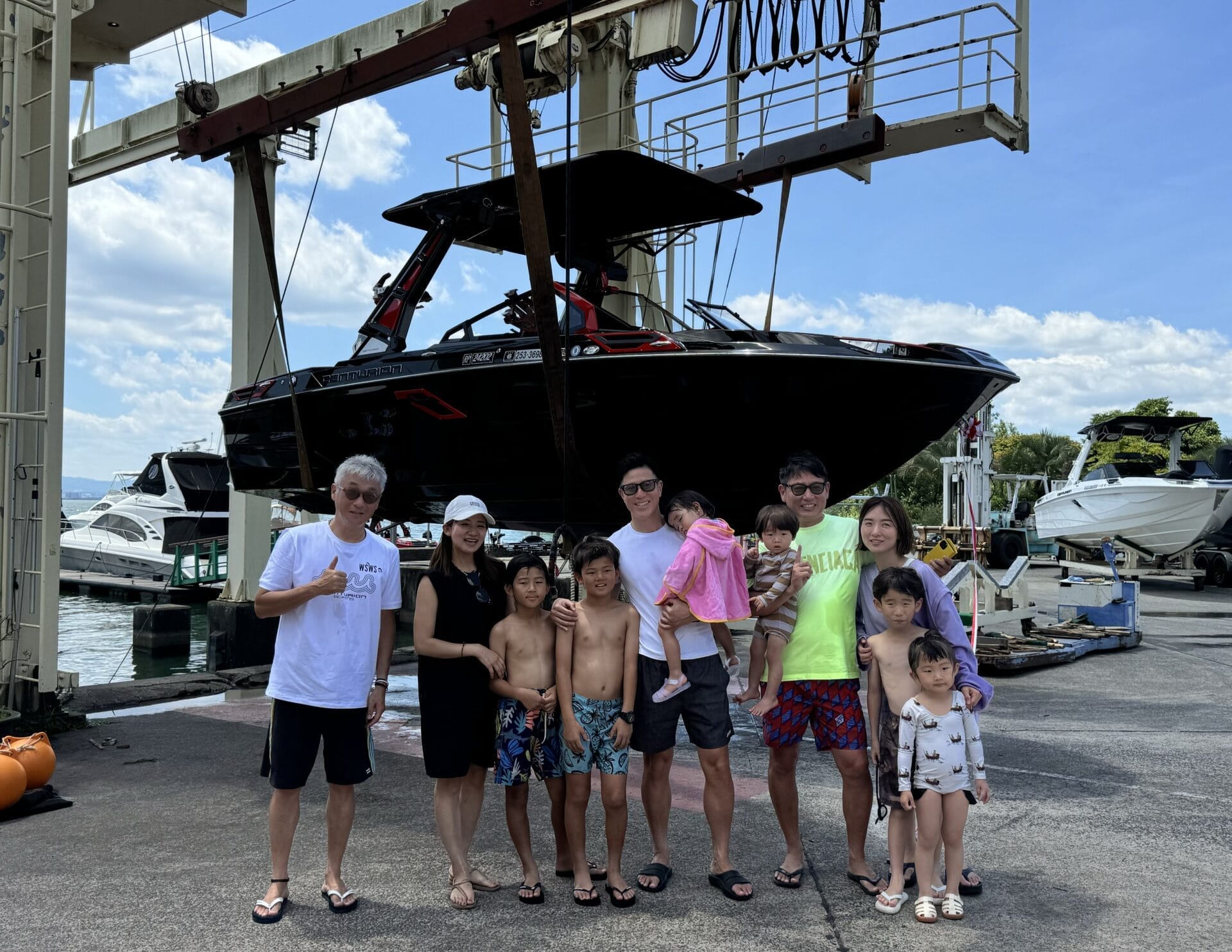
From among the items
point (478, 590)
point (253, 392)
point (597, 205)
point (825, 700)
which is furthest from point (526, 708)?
point (253, 392)

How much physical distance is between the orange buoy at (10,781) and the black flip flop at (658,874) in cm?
288

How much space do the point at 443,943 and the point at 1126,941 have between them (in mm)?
2059

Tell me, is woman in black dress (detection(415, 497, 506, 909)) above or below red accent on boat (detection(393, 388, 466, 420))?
below

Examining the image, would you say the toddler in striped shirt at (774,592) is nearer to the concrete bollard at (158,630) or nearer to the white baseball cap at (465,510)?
the white baseball cap at (465,510)

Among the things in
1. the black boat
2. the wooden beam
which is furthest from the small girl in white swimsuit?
the black boat

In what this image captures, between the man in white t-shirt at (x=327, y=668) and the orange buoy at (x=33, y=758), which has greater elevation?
the man in white t-shirt at (x=327, y=668)

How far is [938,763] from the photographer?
3248 millimetres

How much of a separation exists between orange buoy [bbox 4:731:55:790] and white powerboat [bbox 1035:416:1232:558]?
65.9 feet

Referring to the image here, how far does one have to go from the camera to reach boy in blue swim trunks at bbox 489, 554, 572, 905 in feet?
11.1

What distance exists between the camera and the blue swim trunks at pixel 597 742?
337 centimetres

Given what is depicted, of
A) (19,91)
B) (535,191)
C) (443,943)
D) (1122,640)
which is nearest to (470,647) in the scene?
(443,943)

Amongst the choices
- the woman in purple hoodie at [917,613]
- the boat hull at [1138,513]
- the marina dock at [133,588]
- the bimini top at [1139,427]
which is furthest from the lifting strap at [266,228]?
the bimini top at [1139,427]

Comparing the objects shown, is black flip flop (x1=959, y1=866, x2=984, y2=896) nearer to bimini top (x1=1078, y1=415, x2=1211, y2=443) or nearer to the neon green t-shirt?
the neon green t-shirt

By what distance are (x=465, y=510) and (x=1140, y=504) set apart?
66.5 feet
